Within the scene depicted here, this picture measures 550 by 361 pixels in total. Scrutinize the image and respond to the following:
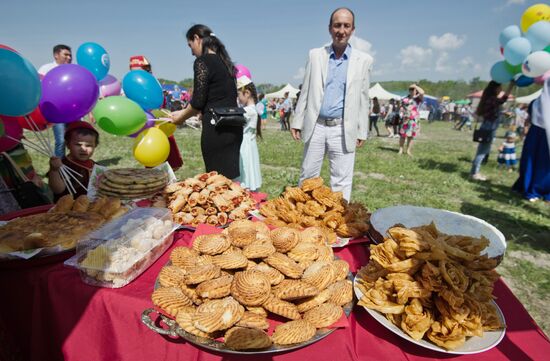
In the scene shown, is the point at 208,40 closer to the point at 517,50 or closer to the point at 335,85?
the point at 335,85

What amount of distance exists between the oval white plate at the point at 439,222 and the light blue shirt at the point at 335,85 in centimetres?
214

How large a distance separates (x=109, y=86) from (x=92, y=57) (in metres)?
0.56

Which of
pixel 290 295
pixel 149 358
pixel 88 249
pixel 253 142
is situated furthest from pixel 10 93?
pixel 253 142

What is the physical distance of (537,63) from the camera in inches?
206

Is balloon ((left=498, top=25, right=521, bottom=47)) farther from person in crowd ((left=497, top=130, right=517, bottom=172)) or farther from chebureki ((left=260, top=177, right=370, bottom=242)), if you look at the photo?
chebureki ((left=260, top=177, right=370, bottom=242))

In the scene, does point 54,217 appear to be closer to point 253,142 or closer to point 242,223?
point 242,223

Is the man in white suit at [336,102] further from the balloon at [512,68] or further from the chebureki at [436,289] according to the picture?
the balloon at [512,68]

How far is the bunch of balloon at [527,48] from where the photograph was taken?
17.4 ft

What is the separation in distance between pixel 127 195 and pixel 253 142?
3521mm

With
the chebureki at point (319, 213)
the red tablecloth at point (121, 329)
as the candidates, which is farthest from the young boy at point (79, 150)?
the chebureki at point (319, 213)

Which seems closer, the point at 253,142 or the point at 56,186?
the point at 56,186

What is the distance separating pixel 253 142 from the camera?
586 centimetres

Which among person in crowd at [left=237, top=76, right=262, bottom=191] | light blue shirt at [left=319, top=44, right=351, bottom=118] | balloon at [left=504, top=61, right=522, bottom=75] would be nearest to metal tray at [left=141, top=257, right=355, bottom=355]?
light blue shirt at [left=319, top=44, right=351, bottom=118]

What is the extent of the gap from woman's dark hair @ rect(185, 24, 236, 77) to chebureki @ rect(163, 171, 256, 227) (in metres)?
1.83
